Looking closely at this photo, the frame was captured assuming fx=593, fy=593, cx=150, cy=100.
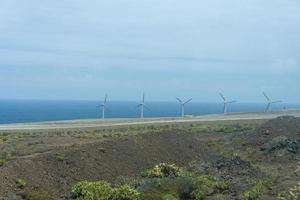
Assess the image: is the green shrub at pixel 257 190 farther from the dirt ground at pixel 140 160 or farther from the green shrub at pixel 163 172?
the green shrub at pixel 163 172

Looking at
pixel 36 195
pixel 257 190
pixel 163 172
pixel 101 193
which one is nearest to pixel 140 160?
pixel 163 172

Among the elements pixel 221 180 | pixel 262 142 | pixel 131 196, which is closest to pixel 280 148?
pixel 262 142

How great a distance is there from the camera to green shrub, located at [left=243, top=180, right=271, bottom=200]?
25.8 metres

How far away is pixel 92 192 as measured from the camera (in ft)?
87.6

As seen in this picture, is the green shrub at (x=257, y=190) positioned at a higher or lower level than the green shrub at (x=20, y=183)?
lower

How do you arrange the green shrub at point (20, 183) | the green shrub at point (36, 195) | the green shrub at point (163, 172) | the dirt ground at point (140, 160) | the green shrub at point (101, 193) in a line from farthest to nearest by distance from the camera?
the green shrub at point (163, 172) → the dirt ground at point (140, 160) → the green shrub at point (20, 183) → the green shrub at point (101, 193) → the green shrub at point (36, 195)

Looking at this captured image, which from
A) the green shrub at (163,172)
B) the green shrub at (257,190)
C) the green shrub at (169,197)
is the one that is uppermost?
the green shrub at (163,172)

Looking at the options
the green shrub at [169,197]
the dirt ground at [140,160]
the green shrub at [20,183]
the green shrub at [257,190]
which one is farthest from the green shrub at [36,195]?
the green shrub at [257,190]

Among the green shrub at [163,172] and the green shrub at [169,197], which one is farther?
the green shrub at [163,172]

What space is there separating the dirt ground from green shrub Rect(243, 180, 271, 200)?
43cm

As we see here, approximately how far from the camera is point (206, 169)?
3475cm

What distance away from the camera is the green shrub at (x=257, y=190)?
2577 cm

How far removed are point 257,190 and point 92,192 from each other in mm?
7400

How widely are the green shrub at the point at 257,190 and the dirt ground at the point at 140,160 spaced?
1.41 feet
